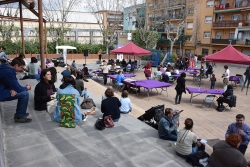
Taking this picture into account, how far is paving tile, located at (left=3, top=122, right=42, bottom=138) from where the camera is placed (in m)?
4.41

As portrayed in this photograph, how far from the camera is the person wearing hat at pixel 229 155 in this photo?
10.8ft

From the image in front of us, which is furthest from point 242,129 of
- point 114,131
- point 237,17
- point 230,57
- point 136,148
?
point 237,17

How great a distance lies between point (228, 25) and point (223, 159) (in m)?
33.1

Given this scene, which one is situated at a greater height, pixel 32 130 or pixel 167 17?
pixel 167 17

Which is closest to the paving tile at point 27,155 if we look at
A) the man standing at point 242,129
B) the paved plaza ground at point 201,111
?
the paved plaza ground at point 201,111

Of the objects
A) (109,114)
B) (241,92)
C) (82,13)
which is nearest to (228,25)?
(241,92)

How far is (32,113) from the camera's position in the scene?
5602 millimetres

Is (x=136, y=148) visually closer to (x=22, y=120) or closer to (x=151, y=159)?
(x=151, y=159)

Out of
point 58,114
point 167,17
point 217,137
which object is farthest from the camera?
point 167,17

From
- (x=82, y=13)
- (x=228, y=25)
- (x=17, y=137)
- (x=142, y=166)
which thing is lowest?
(x=142, y=166)

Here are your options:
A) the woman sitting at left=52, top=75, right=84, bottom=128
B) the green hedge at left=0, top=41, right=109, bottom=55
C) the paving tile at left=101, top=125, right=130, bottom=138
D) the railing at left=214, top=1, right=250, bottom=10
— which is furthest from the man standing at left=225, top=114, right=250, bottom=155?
the railing at left=214, top=1, right=250, bottom=10

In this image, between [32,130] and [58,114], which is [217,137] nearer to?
[58,114]

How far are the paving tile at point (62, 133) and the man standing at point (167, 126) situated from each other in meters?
1.82

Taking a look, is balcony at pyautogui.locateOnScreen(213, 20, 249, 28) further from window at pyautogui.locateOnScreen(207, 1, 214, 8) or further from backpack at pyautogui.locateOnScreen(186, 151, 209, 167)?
backpack at pyautogui.locateOnScreen(186, 151, 209, 167)
